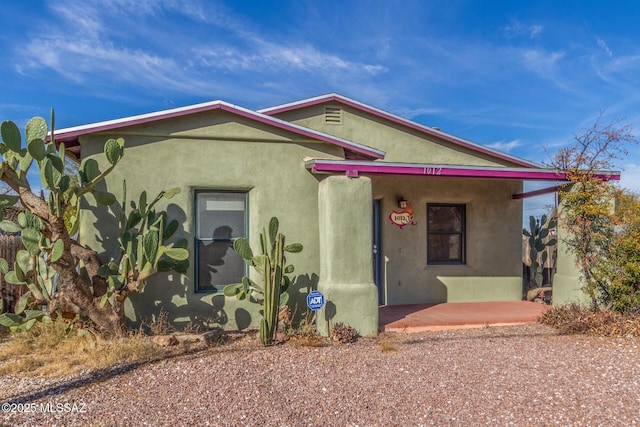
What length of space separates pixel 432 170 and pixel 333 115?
414cm

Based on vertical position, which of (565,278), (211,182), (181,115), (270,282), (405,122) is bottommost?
(565,278)

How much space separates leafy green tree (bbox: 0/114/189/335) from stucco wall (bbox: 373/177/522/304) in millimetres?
4816

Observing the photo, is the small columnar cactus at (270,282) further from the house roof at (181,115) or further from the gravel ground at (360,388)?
the house roof at (181,115)

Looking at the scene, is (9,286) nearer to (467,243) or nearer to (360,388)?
(360,388)

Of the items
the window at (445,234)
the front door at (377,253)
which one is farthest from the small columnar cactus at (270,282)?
the window at (445,234)

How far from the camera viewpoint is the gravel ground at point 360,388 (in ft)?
13.3

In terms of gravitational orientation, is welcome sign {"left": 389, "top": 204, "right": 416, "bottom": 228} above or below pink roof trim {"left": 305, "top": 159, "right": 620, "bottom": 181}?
below

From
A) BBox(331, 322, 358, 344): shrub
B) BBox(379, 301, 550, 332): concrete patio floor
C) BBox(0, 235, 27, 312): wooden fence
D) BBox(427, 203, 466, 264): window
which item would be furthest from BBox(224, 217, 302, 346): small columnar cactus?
BBox(0, 235, 27, 312): wooden fence

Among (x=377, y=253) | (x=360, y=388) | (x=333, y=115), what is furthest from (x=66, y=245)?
(x=333, y=115)

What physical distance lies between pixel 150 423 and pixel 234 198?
13.6ft

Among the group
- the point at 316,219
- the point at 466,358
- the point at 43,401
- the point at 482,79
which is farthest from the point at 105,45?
the point at 482,79

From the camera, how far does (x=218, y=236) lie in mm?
7363

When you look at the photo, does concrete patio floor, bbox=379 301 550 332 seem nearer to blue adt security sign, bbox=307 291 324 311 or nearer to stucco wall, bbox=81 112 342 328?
blue adt security sign, bbox=307 291 324 311

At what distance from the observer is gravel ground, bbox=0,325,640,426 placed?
13.3ft
